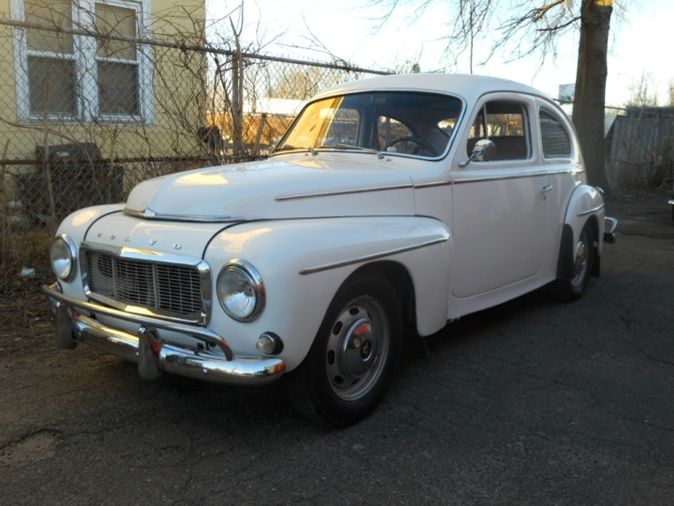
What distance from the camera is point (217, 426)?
324 centimetres

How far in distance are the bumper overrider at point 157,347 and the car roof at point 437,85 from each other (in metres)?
2.34

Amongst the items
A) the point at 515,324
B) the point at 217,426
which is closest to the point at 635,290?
the point at 515,324

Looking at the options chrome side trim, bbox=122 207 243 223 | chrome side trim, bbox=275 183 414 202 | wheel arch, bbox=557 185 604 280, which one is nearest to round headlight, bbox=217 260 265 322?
chrome side trim, bbox=122 207 243 223

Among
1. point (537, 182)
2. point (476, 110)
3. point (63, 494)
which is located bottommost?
point (63, 494)

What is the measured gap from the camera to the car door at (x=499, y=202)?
13.3 feet

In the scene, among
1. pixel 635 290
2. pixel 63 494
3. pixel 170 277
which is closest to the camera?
pixel 63 494

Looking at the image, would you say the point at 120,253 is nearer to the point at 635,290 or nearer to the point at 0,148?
the point at 0,148

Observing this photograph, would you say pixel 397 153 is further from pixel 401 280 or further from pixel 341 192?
pixel 401 280

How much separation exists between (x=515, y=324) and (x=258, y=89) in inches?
144

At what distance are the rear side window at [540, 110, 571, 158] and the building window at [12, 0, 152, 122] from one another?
3582 millimetres

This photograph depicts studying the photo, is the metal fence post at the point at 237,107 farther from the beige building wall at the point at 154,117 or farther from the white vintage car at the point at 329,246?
the white vintage car at the point at 329,246

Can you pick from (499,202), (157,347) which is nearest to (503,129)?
(499,202)

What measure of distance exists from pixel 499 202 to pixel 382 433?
1.90 m

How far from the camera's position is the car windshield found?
4145 millimetres
